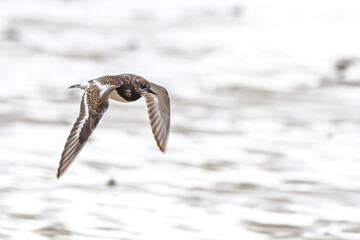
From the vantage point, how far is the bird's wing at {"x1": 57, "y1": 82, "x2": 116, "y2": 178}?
5.76 metres

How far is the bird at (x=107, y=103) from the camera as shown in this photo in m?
5.82

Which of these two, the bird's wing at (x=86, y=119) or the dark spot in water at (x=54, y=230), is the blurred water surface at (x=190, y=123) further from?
the bird's wing at (x=86, y=119)

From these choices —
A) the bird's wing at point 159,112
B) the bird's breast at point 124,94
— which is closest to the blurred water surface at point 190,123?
the bird's wing at point 159,112

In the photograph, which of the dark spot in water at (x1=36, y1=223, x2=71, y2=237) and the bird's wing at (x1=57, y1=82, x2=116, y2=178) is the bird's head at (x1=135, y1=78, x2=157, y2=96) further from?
the dark spot in water at (x1=36, y1=223, x2=71, y2=237)

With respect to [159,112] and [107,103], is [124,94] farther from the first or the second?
[159,112]

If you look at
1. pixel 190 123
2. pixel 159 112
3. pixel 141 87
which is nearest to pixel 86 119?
pixel 141 87

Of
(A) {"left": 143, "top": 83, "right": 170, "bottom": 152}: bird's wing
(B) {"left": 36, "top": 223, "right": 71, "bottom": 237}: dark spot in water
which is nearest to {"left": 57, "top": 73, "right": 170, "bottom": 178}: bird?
(A) {"left": 143, "top": 83, "right": 170, "bottom": 152}: bird's wing

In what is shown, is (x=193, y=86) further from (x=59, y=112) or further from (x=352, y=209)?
(x=352, y=209)

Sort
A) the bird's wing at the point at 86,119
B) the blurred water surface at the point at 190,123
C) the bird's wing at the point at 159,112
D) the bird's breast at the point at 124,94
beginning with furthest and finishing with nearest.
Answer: the blurred water surface at the point at 190,123, the bird's wing at the point at 159,112, the bird's breast at the point at 124,94, the bird's wing at the point at 86,119

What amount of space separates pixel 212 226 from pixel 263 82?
491 centimetres

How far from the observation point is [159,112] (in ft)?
22.9

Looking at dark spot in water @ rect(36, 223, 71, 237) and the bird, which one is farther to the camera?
dark spot in water @ rect(36, 223, 71, 237)

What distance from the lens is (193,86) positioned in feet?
37.5

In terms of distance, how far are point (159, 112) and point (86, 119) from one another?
109 cm
